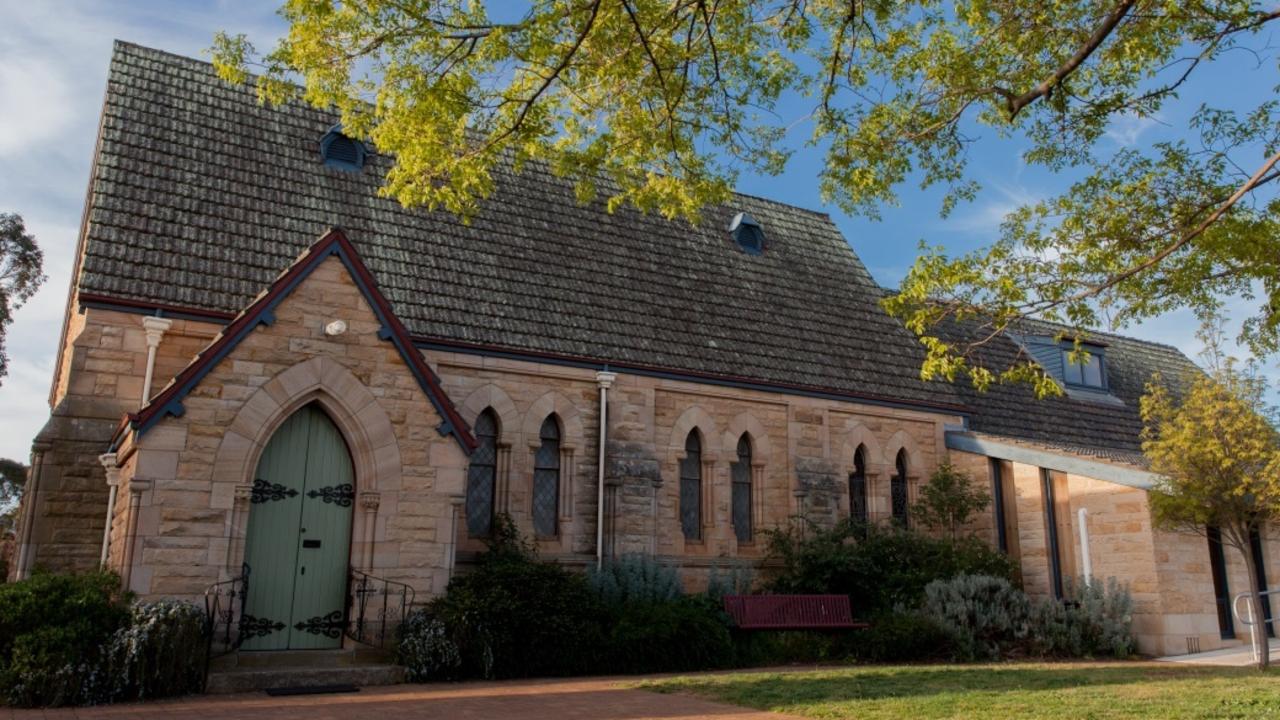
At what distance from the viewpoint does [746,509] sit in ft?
60.6

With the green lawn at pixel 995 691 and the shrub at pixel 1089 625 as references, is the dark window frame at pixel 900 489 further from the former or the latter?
the green lawn at pixel 995 691

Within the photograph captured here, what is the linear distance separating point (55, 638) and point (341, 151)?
1070cm

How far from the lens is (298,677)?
36.0ft

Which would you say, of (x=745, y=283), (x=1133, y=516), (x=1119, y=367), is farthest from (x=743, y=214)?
(x=1119, y=367)

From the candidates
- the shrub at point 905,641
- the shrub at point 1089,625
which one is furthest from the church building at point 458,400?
the shrub at point 905,641

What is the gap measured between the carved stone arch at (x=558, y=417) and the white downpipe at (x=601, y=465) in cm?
37

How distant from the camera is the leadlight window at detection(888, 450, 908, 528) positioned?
2000 cm

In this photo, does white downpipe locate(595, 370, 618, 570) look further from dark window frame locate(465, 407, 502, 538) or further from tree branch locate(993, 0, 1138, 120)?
tree branch locate(993, 0, 1138, 120)

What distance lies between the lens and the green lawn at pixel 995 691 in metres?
9.04

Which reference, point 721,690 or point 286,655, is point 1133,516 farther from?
point 286,655

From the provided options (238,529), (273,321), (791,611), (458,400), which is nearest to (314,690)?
(238,529)

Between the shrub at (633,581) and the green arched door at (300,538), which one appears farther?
the shrub at (633,581)

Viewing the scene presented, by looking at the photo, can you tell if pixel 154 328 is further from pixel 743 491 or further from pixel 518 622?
pixel 743 491

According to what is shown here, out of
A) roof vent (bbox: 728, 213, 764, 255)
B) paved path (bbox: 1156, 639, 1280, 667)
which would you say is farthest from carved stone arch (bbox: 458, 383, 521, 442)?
paved path (bbox: 1156, 639, 1280, 667)
